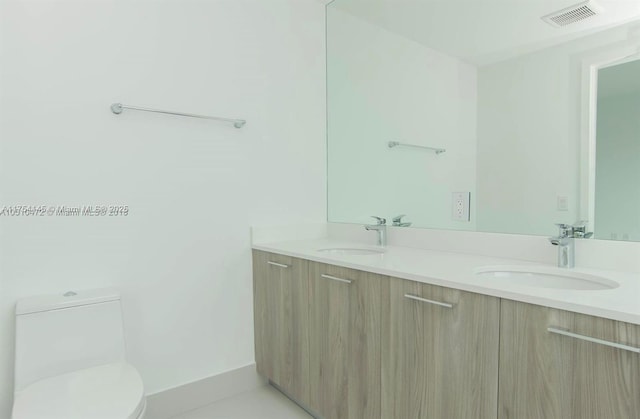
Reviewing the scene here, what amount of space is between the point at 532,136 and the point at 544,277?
66 cm

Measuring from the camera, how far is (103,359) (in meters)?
1.50

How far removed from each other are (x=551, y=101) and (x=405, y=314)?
3.69 feet

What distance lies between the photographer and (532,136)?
5.47 ft

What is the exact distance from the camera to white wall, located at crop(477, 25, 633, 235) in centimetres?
152

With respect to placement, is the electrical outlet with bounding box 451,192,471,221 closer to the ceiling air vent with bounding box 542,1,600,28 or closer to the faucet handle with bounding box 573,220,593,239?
the faucet handle with bounding box 573,220,593,239

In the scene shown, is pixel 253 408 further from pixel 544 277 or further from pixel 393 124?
pixel 393 124

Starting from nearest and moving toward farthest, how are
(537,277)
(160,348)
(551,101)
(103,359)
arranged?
(537,277), (103,359), (551,101), (160,348)

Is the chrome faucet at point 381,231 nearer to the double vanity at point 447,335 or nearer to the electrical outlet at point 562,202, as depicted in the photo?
the double vanity at point 447,335

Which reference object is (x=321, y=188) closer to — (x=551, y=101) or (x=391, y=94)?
(x=391, y=94)

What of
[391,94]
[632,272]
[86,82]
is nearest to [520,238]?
[632,272]

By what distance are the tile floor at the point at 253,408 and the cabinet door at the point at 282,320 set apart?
0.11 m

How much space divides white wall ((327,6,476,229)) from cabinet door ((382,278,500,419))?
0.76m

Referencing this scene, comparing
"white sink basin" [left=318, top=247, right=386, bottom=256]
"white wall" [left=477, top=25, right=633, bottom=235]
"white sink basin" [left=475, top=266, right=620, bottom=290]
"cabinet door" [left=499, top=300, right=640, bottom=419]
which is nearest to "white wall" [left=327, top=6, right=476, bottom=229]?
"white wall" [left=477, top=25, right=633, bottom=235]

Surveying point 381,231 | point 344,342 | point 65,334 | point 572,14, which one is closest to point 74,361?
point 65,334
